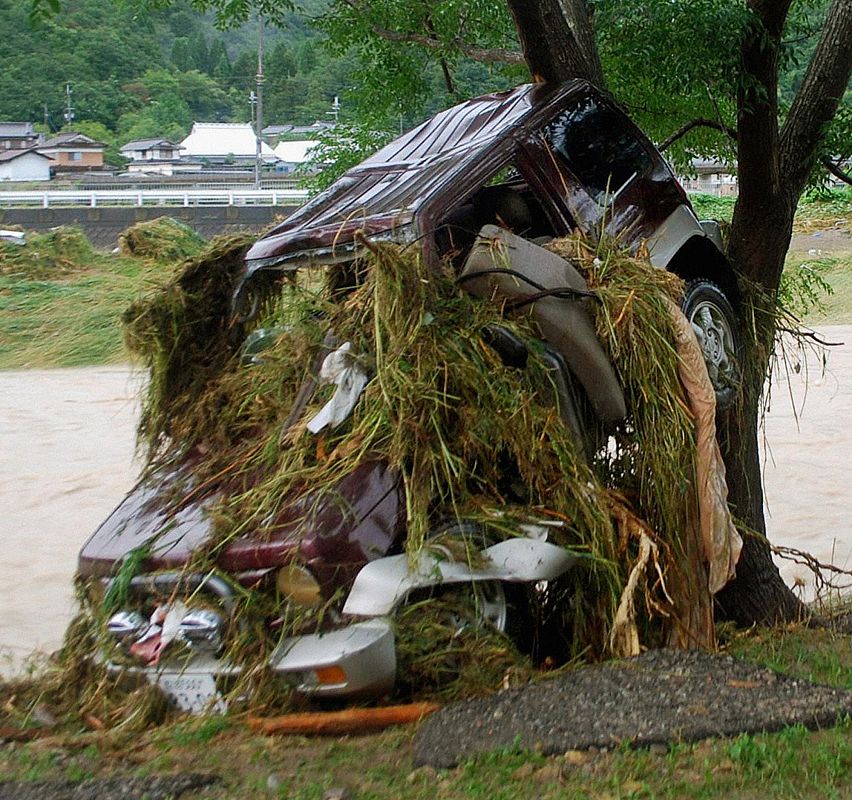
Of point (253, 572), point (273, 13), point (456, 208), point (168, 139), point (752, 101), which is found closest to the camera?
point (253, 572)

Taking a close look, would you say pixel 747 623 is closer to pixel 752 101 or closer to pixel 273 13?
pixel 752 101

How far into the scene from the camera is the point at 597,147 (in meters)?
6.61

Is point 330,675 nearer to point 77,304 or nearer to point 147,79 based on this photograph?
point 77,304

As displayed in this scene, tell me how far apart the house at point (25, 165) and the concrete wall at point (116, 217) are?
24.7 meters

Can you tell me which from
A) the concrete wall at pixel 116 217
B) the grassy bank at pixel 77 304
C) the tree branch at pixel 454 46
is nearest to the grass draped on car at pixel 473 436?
the tree branch at pixel 454 46

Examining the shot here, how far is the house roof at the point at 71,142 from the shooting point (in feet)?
197

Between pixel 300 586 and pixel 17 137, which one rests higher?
pixel 17 137

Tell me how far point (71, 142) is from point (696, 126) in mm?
57236

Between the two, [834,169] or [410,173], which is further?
[834,169]

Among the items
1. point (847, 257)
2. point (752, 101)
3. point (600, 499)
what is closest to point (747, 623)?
point (600, 499)

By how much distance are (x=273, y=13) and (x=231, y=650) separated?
555cm

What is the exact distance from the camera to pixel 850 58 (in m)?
6.85

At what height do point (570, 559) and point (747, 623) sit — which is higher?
point (570, 559)

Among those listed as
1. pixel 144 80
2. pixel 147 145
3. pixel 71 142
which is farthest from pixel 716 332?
pixel 144 80
